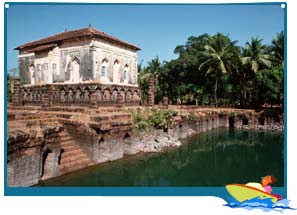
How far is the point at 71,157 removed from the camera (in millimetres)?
8992

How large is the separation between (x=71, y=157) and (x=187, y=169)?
11.8 feet

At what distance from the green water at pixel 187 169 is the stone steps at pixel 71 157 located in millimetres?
256

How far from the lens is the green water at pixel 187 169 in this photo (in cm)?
754

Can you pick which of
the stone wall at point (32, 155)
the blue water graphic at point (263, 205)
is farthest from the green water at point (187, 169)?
the blue water graphic at point (263, 205)

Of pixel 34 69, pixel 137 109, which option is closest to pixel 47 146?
pixel 137 109

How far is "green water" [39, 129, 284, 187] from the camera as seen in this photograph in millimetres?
7535

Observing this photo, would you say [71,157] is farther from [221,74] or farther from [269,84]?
[221,74]

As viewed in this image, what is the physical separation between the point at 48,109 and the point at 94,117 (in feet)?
12.2

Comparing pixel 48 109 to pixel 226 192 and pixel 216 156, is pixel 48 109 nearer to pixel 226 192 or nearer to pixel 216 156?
pixel 216 156

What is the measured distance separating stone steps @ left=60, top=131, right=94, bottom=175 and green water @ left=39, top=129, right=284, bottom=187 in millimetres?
256

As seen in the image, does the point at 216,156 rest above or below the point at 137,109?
below

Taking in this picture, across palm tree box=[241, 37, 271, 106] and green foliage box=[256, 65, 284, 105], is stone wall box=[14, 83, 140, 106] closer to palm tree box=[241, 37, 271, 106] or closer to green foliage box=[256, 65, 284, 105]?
green foliage box=[256, 65, 284, 105]

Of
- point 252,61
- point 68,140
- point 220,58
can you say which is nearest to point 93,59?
point 68,140

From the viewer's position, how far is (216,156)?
12344 millimetres
